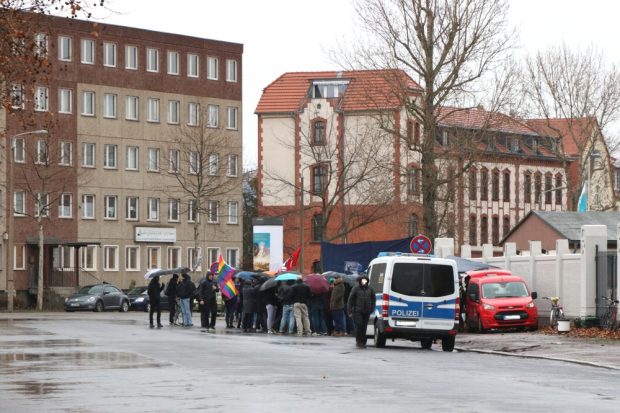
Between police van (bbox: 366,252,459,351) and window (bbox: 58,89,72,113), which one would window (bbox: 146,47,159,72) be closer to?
window (bbox: 58,89,72,113)

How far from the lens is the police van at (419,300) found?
3591 cm

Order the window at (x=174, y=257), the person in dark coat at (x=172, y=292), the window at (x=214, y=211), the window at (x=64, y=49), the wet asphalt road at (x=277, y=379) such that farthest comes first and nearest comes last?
A: 1. the window at (x=214, y=211)
2. the window at (x=174, y=257)
3. the window at (x=64, y=49)
4. the person in dark coat at (x=172, y=292)
5. the wet asphalt road at (x=277, y=379)

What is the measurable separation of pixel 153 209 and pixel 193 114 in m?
6.57

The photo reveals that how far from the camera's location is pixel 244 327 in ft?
153

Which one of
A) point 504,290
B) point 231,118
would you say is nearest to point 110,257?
point 231,118

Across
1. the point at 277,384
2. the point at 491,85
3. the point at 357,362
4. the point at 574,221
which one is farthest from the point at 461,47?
the point at 277,384

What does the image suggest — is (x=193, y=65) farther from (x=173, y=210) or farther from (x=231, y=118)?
(x=173, y=210)

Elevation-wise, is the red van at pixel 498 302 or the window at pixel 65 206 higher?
the window at pixel 65 206

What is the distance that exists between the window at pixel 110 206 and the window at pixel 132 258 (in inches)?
89.7

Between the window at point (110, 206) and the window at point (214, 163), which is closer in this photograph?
the window at point (214, 163)

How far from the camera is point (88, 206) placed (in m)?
93.1

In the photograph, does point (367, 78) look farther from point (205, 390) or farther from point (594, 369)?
point (205, 390)

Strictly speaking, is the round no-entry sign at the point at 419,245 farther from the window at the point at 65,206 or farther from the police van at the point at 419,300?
the window at the point at 65,206

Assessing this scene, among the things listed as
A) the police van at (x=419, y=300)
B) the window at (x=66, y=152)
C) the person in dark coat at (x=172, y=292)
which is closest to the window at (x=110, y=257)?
the window at (x=66, y=152)
